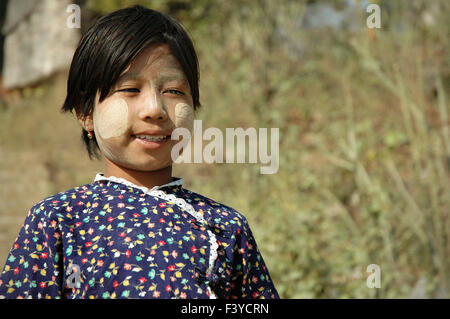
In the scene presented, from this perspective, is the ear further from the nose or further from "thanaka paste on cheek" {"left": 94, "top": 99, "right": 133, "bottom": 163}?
the nose

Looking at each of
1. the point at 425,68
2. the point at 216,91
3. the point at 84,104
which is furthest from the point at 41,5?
the point at 84,104

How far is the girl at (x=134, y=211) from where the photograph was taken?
1194mm

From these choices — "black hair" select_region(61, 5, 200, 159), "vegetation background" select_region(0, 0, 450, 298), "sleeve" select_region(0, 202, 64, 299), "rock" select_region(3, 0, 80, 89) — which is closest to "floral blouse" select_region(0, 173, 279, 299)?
"sleeve" select_region(0, 202, 64, 299)

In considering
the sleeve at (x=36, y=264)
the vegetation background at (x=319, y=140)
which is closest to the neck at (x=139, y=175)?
the sleeve at (x=36, y=264)

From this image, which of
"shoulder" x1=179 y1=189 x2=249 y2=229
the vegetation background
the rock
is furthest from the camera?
the rock

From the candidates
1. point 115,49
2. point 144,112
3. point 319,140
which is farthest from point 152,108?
point 319,140

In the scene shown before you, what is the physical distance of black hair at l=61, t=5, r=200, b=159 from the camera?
4.30 ft

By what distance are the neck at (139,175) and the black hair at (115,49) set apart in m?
0.16

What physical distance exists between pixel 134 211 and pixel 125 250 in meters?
0.11

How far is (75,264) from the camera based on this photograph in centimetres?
120

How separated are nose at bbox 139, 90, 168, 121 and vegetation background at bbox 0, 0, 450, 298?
139 centimetres

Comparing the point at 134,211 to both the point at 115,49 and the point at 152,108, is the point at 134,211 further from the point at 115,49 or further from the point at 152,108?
the point at 115,49

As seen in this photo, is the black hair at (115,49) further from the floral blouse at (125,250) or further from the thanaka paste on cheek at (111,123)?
the floral blouse at (125,250)
